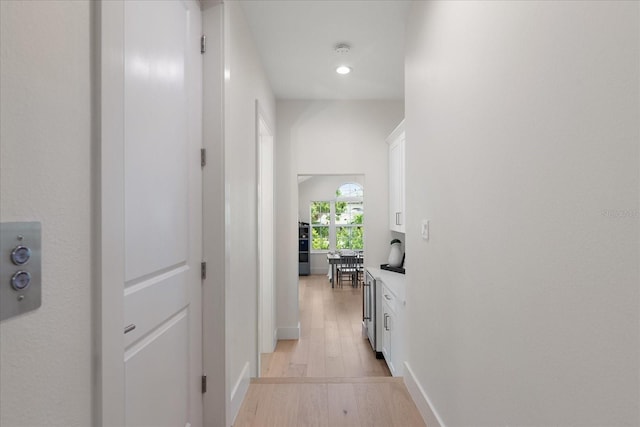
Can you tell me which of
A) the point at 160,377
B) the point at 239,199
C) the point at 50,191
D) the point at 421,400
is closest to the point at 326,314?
the point at 421,400

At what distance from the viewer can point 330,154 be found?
176 inches

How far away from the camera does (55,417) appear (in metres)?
0.76

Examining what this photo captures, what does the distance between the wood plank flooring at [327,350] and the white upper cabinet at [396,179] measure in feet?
4.62

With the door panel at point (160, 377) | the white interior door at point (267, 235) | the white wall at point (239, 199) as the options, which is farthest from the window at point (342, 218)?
the door panel at point (160, 377)

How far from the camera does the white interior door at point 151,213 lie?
940mm

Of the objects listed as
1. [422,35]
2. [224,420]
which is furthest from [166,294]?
[422,35]

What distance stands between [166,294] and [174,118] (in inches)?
27.6

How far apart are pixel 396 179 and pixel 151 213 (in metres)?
3.17

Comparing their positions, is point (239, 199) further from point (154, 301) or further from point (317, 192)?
point (317, 192)

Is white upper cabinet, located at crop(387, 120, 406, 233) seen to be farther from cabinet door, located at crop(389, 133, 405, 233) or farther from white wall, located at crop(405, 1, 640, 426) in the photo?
white wall, located at crop(405, 1, 640, 426)

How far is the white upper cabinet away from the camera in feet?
12.5

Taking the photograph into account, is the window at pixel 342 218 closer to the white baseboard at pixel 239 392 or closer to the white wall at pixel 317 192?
the white wall at pixel 317 192

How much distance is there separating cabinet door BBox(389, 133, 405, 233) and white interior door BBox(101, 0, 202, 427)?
2.50 m

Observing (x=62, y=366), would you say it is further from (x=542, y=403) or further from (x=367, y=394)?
(x=367, y=394)
